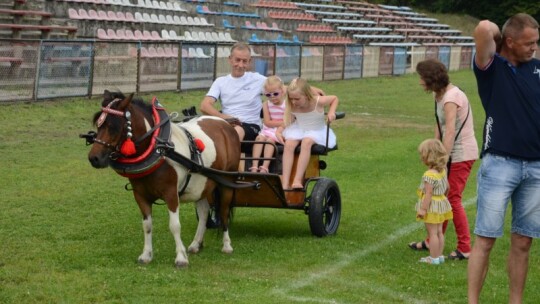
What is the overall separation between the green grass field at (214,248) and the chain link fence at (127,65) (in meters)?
4.00

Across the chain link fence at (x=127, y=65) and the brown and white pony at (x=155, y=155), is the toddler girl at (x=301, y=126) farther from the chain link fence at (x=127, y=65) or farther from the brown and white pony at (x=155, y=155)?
the chain link fence at (x=127, y=65)

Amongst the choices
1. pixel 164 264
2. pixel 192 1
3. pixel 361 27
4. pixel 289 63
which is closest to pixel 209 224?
pixel 164 264

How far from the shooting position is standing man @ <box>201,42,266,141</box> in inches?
392

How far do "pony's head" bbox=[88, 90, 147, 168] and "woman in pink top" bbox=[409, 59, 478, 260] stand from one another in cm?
260

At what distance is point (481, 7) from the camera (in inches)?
2847

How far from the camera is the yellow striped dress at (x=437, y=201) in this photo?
28.1ft

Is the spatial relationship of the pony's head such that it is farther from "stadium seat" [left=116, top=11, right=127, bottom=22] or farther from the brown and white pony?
"stadium seat" [left=116, top=11, right=127, bottom=22]

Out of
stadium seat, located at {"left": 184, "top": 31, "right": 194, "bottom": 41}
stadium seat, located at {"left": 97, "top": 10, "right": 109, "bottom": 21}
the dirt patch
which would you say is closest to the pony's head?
the dirt patch

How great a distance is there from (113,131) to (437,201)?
292 centimetres

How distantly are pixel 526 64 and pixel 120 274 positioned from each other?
3.44 meters

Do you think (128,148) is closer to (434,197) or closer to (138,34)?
(434,197)

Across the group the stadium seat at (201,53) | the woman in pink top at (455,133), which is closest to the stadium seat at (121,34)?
the stadium seat at (201,53)

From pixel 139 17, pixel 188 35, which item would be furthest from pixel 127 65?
pixel 188 35

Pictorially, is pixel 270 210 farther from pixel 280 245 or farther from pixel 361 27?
pixel 361 27
